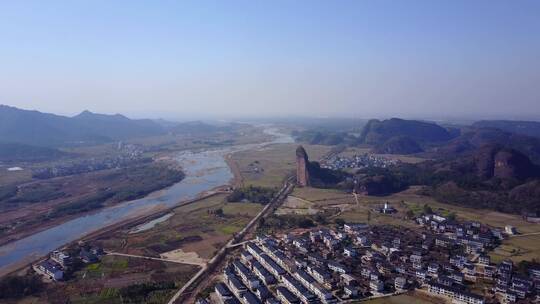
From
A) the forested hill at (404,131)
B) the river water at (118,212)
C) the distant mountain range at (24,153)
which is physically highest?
the forested hill at (404,131)

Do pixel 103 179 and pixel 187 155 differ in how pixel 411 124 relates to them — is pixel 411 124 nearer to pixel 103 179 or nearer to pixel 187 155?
pixel 187 155

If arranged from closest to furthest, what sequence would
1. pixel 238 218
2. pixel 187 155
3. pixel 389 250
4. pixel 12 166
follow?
pixel 389 250
pixel 238 218
pixel 12 166
pixel 187 155

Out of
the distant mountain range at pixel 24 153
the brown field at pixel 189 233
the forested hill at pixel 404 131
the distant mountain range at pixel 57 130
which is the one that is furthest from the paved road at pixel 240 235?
the distant mountain range at pixel 57 130

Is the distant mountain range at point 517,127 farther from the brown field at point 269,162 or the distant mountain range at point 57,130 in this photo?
the distant mountain range at point 57,130

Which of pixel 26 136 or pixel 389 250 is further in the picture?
pixel 26 136

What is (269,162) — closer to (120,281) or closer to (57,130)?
(120,281)

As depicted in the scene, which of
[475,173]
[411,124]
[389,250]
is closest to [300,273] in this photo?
[389,250]
